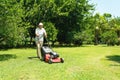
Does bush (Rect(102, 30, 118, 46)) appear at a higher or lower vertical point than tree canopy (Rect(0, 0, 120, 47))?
lower

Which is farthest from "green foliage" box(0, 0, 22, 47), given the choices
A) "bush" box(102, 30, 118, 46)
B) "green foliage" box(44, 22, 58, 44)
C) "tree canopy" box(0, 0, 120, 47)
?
"bush" box(102, 30, 118, 46)

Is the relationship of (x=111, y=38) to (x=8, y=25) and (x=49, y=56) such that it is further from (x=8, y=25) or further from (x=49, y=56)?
(x=49, y=56)

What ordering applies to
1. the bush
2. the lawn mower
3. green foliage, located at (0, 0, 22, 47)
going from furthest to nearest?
the bush < green foliage, located at (0, 0, 22, 47) < the lawn mower

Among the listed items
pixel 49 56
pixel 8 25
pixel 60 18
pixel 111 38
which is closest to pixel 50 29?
pixel 60 18

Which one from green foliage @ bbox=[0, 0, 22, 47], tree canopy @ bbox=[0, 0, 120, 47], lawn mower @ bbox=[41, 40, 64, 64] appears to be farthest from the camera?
tree canopy @ bbox=[0, 0, 120, 47]

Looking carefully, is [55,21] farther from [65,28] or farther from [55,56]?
[55,56]

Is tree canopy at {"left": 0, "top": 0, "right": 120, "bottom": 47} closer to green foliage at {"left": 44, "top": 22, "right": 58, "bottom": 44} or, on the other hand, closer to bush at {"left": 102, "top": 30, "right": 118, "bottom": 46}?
green foliage at {"left": 44, "top": 22, "right": 58, "bottom": 44}

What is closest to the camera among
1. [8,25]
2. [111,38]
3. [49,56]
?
[49,56]

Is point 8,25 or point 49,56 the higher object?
point 8,25

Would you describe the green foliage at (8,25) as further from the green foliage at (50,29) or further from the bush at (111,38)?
the bush at (111,38)

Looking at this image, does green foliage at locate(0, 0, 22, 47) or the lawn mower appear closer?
the lawn mower

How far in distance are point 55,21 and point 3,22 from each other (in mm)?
22311

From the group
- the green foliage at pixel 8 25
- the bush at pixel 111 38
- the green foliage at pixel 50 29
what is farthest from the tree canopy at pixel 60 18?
the green foliage at pixel 8 25

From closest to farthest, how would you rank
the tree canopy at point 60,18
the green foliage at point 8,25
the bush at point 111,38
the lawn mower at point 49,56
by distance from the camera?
the lawn mower at point 49,56
the green foliage at point 8,25
the tree canopy at point 60,18
the bush at point 111,38
